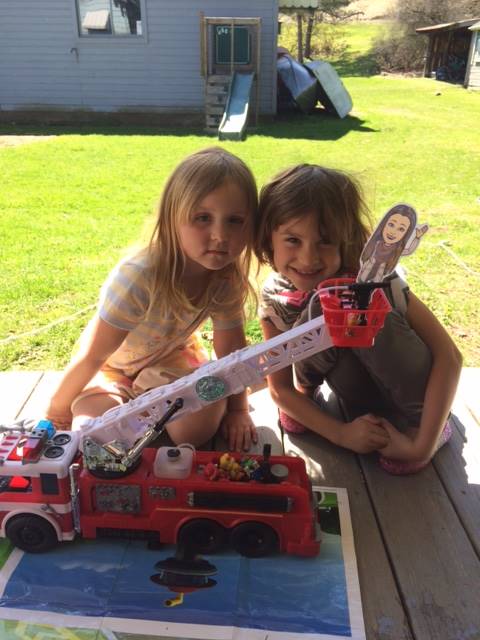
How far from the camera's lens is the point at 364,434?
167 centimetres

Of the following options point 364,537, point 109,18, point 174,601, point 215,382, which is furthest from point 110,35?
point 174,601

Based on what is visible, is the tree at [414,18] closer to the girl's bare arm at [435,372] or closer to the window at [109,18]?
the window at [109,18]

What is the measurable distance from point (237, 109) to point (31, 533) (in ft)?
26.6

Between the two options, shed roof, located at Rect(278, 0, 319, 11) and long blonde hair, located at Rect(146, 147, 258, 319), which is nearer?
long blonde hair, located at Rect(146, 147, 258, 319)

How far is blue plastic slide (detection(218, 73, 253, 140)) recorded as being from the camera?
7.96 metres

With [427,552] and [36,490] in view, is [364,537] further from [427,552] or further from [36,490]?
[36,490]

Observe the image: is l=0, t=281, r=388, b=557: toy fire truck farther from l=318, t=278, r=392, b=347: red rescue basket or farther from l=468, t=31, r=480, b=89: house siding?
l=468, t=31, r=480, b=89: house siding

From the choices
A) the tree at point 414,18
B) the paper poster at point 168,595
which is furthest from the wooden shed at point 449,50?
the paper poster at point 168,595

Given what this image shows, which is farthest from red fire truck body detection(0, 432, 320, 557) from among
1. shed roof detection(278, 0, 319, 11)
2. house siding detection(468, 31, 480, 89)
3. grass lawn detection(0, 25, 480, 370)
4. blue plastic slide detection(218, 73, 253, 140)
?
house siding detection(468, 31, 480, 89)

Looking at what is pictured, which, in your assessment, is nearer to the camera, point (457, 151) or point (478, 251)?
point (478, 251)

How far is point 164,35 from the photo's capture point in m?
9.59

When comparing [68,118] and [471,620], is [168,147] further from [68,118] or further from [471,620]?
[471,620]

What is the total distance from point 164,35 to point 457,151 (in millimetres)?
5162

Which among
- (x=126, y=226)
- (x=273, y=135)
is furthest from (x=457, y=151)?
(x=126, y=226)
